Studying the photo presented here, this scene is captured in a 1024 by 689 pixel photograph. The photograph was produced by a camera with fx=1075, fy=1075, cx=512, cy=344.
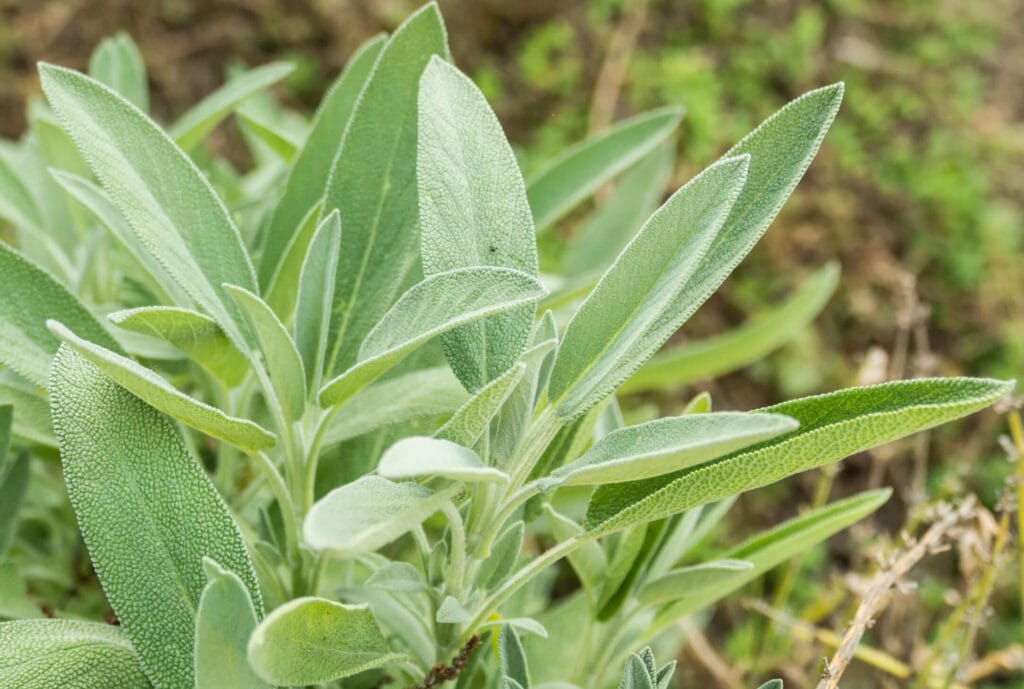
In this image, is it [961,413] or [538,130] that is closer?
[961,413]

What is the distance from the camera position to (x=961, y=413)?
1.57 ft

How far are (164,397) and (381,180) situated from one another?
25cm

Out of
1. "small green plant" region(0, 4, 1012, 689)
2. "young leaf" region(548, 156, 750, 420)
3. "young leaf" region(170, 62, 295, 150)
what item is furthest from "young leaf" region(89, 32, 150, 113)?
"young leaf" region(548, 156, 750, 420)

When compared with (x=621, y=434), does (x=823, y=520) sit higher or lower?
lower

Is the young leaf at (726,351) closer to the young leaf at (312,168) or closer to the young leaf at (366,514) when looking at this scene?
the young leaf at (312,168)

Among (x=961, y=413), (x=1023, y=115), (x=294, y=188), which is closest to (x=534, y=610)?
(x=294, y=188)

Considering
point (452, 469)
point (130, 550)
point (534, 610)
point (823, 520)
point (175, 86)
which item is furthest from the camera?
point (175, 86)

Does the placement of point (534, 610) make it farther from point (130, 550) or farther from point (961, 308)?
point (961, 308)

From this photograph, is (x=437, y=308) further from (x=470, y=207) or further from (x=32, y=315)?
(x=32, y=315)

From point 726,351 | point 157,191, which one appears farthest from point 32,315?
point 726,351

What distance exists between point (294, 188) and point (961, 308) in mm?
1306

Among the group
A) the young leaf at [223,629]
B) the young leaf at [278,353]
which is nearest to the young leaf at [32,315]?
the young leaf at [278,353]

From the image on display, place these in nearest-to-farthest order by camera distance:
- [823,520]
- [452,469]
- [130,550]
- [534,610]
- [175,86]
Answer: [452,469], [130,550], [823,520], [534,610], [175,86]

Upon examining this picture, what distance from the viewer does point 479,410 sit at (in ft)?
1.59
